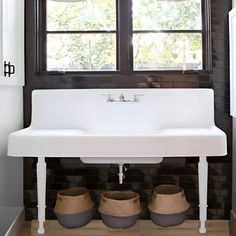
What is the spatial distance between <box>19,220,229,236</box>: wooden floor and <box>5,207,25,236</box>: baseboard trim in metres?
0.05

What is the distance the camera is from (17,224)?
2.51 metres

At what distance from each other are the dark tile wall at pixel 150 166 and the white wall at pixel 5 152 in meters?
0.09

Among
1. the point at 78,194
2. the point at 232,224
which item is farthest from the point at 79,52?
the point at 232,224

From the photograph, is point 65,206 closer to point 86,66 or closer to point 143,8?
point 86,66

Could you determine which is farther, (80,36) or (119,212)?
(80,36)

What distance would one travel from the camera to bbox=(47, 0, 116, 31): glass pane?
2777 mm

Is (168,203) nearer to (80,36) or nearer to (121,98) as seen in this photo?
(121,98)

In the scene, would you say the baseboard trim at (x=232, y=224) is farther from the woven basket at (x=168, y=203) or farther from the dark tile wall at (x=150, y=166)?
the woven basket at (x=168, y=203)

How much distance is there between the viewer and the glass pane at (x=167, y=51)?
275 centimetres

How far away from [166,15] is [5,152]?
5.34 ft

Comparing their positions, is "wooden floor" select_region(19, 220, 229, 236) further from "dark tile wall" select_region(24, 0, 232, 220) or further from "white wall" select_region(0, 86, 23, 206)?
"white wall" select_region(0, 86, 23, 206)

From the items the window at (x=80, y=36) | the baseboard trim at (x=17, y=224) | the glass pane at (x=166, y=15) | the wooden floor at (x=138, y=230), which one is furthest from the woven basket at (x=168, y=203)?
the glass pane at (x=166, y=15)

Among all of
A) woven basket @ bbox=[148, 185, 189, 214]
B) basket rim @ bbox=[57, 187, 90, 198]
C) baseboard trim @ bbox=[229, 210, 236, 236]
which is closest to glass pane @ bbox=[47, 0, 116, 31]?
basket rim @ bbox=[57, 187, 90, 198]

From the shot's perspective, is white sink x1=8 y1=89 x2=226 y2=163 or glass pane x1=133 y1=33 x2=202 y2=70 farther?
glass pane x1=133 y1=33 x2=202 y2=70
